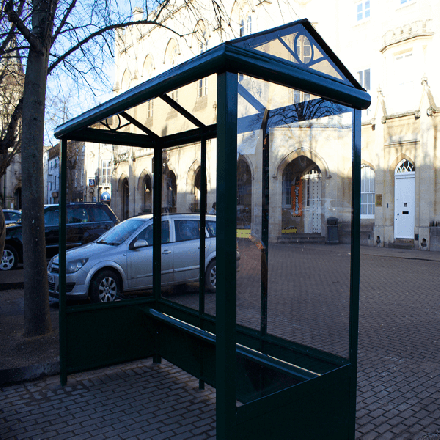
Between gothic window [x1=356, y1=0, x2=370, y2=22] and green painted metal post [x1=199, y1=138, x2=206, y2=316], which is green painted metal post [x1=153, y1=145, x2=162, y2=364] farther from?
gothic window [x1=356, y1=0, x2=370, y2=22]

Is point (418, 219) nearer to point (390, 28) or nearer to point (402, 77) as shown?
point (402, 77)

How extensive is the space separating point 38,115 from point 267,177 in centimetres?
373

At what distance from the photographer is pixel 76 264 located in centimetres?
771

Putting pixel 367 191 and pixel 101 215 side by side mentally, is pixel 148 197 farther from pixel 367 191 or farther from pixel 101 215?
pixel 367 191

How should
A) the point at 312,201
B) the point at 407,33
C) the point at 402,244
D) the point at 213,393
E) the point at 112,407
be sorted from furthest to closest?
the point at 402,244 → the point at 407,33 → the point at 213,393 → the point at 112,407 → the point at 312,201

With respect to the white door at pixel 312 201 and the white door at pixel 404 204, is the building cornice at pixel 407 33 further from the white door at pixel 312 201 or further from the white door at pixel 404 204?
the white door at pixel 312 201

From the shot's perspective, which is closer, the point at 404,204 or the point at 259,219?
the point at 259,219

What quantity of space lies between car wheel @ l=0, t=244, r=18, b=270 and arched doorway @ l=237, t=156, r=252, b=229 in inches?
460

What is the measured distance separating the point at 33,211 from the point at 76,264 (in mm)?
2180

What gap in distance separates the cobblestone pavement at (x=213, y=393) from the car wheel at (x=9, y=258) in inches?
363

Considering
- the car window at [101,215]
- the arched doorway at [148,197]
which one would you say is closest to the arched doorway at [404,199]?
the car window at [101,215]

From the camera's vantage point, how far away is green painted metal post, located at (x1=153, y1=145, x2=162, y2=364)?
210 inches

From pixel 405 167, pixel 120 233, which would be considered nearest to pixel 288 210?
pixel 120 233

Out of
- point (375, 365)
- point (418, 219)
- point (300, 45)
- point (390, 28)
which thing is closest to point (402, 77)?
point (390, 28)
